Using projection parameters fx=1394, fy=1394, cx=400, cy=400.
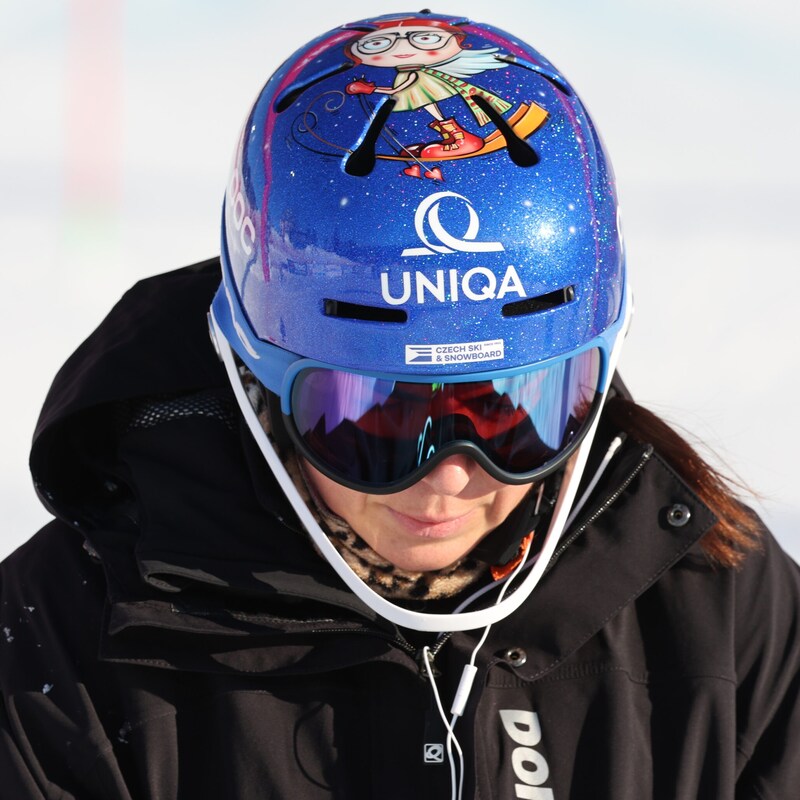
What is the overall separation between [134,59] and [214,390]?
2.74 metres

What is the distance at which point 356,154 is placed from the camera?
5.81ft

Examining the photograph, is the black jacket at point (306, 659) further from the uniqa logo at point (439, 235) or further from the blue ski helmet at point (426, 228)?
the uniqa logo at point (439, 235)

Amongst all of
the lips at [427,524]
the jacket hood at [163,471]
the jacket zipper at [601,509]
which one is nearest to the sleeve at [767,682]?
the jacket zipper at [601,509]

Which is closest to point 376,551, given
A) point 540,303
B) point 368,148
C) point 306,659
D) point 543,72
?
point 306,659

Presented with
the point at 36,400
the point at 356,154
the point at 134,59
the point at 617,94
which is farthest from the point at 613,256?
the point at 134,59

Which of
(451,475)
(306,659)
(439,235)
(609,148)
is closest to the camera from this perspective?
(439,235)

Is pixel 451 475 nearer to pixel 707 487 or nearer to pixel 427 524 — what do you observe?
pixel 427 524

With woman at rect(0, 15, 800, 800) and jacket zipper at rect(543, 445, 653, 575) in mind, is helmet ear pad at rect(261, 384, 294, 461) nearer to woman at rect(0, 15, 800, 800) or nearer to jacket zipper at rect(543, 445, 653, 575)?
woman at rect(0, 15, 800, 800)

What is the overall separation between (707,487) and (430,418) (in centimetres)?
50

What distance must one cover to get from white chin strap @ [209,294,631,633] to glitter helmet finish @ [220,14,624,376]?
0.06 meters

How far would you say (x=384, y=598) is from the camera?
1.96 m

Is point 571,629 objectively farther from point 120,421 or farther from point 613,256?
point 120,421

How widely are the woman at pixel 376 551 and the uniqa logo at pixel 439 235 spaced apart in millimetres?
46

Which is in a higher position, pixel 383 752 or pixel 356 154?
pixel 356 154
